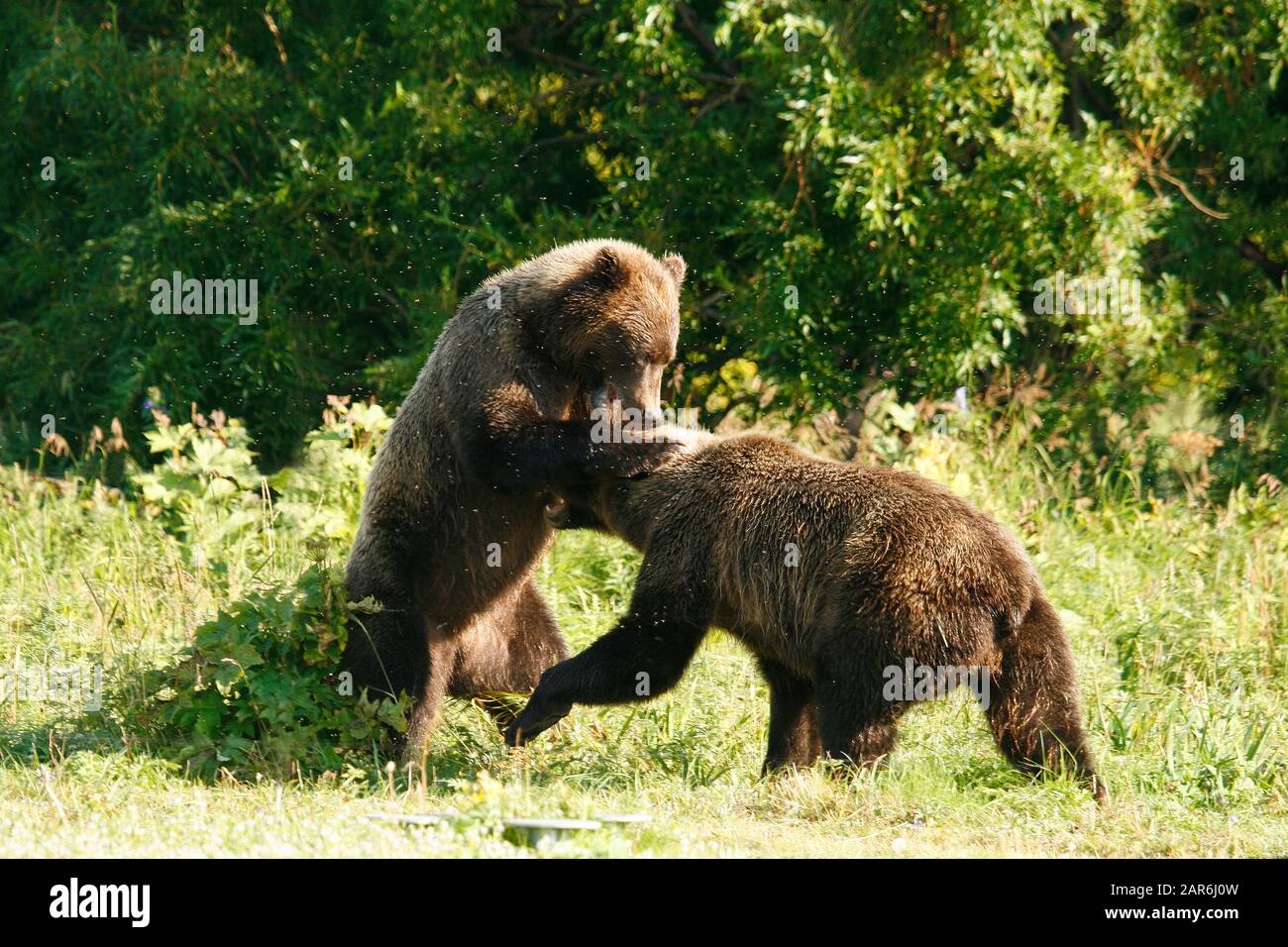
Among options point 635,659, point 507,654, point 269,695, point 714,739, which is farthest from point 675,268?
point 269,695

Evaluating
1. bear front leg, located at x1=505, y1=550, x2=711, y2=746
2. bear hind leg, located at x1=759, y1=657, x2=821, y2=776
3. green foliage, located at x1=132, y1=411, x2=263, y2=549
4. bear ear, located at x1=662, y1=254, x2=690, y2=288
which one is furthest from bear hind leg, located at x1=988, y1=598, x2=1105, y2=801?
green foliage, located at x1=132, y1=411, x2=263, y2=549

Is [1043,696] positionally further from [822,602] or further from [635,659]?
[635,659]

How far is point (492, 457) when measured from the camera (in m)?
7.75

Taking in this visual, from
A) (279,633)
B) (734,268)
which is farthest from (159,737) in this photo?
(734,268)

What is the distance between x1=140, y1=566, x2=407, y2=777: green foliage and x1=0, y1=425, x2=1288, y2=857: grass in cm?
16

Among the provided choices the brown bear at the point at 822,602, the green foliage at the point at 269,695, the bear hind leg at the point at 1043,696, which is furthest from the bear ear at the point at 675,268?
the bear hind leg at the point at 1043,696

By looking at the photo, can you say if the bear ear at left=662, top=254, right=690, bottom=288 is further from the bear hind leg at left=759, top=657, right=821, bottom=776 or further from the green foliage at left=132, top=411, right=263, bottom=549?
the green foliage at left=132, top=411, right=263, bottom=549

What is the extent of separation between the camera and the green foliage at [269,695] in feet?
24.3

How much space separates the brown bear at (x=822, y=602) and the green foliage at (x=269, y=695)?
85cm

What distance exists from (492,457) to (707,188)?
551 centimetres

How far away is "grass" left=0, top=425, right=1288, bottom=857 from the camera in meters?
6.07

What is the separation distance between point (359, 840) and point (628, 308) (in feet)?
11.4

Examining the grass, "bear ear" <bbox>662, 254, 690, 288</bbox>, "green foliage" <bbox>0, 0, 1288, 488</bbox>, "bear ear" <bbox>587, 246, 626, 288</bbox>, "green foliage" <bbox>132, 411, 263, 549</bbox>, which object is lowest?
the grass

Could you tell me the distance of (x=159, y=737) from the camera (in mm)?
7688
